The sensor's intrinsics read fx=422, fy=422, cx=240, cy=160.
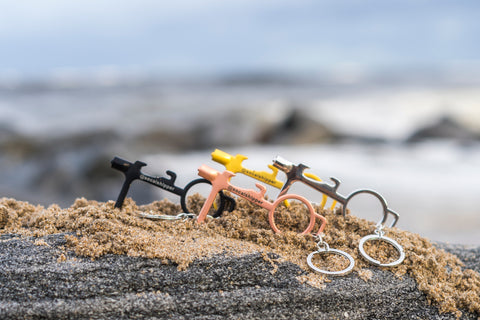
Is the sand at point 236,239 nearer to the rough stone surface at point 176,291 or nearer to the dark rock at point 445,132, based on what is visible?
the rough stone surface at point 176,291

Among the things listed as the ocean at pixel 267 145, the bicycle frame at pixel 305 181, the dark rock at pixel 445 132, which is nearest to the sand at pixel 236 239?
the bicycle frame at pixel 305 181

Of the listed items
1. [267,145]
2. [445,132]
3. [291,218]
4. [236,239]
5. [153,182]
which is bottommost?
[236,239]

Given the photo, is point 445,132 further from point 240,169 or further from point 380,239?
point 240,169

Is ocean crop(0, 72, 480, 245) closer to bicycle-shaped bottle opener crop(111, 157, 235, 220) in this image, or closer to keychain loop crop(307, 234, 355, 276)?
keychain loop crop(307, 234, 355, 276)

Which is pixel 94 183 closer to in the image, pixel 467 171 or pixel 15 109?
pixel 467 171

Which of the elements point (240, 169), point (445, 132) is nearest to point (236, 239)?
point (240, 169)

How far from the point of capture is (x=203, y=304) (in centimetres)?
196

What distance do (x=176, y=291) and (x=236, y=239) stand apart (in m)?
0.49

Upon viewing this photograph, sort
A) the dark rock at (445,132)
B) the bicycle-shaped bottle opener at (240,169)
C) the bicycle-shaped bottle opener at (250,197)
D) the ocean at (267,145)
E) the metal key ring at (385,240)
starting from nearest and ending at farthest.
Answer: the metal key ring at (385,240) → the bicycle-shaped bottle opener at (250,197) → the bicycle-shaped bottle opener at (240,169) → the ocean at (267,145) → the dark rock at (445,132)

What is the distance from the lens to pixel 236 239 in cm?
233

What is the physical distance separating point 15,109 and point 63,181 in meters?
12.5

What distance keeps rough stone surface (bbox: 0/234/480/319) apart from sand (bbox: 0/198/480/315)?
0.17 ft

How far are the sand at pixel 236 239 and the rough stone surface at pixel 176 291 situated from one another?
2.0 inches

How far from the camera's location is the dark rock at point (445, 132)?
11487 millimetres
